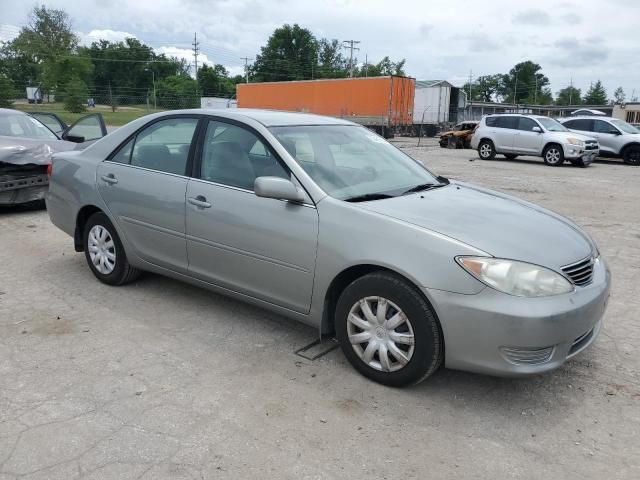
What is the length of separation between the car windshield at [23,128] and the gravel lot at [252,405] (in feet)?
15.8

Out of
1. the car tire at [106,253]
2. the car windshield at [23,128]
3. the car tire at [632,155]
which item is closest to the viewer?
the car tire at [106,253]

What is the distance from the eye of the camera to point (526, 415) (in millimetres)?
3072

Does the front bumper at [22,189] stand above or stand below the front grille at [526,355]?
above

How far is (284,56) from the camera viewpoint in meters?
96.1

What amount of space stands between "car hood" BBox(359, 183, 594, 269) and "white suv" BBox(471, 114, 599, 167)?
49.5 ft

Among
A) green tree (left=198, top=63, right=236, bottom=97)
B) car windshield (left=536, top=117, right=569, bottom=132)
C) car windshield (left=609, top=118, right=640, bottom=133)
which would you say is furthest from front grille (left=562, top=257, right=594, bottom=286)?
green tree (left=198, top=63, right=236, bottom=97)

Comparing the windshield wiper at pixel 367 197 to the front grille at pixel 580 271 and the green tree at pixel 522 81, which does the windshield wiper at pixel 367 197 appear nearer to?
the front grille at pixel 580 271

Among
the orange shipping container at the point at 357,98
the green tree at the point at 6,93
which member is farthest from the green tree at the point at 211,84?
the orange shipping container at the point at 357,98

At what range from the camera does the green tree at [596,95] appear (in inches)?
3596

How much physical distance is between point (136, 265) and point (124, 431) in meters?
2.09

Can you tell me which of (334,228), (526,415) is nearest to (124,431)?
(334,228)

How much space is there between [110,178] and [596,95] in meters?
104

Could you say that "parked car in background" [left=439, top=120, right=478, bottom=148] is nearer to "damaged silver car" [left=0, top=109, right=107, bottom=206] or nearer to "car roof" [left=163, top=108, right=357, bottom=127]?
"damaged silver car" [left=0, top=109, right=107, bottom=206]

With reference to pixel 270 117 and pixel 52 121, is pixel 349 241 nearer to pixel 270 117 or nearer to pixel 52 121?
pixel 270 117
